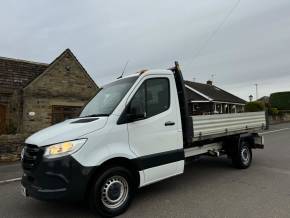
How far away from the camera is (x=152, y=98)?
5.45 metres

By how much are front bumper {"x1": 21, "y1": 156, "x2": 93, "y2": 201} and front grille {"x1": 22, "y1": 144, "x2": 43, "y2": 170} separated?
3.5 inches

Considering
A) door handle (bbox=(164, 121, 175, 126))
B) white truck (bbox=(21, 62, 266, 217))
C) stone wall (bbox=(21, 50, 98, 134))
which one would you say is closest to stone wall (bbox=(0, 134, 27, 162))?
stone wall (bbox=(21, 50, 98, 134))

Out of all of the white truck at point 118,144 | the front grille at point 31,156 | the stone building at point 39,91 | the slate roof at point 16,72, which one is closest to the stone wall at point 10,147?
the stone building at point 39,91

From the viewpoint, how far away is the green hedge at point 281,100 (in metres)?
50.7

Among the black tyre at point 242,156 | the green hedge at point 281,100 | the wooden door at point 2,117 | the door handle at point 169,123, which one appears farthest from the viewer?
the green hedge at point 281,100

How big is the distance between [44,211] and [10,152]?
673 cm

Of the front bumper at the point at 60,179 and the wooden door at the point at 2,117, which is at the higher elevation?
the wooden door at the point at 2,117

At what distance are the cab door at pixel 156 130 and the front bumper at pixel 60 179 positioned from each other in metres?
1.07

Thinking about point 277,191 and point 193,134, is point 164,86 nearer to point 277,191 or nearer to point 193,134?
point 193,134

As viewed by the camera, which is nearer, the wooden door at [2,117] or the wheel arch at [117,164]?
the wheel arch at [117,164]

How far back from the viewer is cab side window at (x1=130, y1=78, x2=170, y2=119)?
5178 millimetres

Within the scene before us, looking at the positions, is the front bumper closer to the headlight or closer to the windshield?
the headlight

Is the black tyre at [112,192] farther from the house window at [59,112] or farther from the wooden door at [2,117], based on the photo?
the wooden door at [2,117]

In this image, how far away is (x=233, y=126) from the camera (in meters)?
7.59
